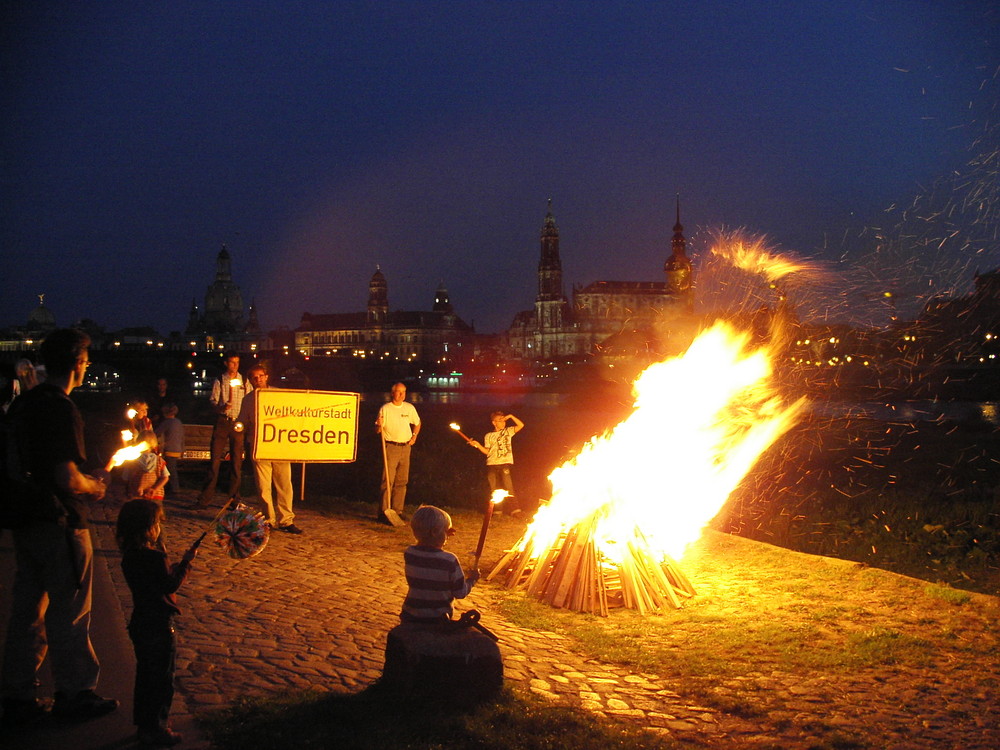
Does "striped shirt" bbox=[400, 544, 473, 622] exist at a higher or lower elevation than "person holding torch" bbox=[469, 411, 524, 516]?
lower

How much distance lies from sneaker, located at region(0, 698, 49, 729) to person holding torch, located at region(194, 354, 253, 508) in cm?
769

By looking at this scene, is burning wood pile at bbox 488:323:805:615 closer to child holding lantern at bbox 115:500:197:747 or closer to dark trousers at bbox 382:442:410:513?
dark trousers at bbox 382:442:410:513

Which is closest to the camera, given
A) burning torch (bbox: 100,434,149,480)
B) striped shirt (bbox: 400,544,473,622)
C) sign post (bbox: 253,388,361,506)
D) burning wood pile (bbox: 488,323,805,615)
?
burning torch (bbox: 100,434,149,480)

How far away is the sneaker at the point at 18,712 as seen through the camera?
438 centimetres

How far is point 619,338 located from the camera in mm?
133500

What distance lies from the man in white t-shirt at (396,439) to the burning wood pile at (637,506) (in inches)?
121

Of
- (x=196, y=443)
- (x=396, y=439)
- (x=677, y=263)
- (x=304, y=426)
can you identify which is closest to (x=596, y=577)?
(x=396, y=439)

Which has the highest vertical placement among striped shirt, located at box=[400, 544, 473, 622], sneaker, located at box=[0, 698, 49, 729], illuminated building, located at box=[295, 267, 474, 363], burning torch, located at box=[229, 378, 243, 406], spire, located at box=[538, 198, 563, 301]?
spire, located at box=[538, 198, 563, 301]

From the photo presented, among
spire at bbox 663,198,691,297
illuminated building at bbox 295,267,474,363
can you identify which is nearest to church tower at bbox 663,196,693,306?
spire at bbox 663,198,691,297

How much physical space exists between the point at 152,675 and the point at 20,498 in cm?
116

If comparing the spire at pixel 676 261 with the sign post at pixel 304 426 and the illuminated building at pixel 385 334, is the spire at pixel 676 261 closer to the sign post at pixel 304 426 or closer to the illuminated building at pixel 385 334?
the illuminated building at pixel 385 334

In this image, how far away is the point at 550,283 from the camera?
562 ft

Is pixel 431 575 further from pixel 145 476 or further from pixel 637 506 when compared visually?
Answer: pixel 145 476

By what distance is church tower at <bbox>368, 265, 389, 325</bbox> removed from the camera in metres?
184
